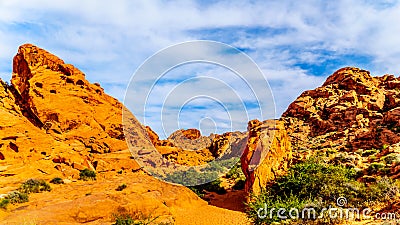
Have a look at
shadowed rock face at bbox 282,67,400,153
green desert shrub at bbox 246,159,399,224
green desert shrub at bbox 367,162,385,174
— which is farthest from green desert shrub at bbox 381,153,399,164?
shadowed rock face at bbox 282,67,400,153

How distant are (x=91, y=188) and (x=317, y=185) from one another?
14461 millimetres

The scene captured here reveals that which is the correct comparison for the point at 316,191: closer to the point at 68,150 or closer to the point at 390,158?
the point at 390,158

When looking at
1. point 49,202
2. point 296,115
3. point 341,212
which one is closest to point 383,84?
point 296,115

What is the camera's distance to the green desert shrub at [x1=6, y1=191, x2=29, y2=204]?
16.4 meters

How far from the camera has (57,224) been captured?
42.3 ft

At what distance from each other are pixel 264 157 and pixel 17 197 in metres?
14.9

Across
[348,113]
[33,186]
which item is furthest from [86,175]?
[348,113]

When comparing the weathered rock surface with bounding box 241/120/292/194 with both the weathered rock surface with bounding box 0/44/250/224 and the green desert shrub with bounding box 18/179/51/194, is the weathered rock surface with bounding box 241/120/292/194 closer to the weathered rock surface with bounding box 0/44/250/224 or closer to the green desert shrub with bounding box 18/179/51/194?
the weathered rock surface with bounding box 0/44/250/224

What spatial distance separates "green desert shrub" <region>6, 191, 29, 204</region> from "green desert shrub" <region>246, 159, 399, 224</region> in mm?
12874

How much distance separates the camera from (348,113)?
3512 centimetres

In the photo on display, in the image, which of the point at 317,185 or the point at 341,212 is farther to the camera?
the point at 317,185

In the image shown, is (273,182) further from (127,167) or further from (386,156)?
(127,167)

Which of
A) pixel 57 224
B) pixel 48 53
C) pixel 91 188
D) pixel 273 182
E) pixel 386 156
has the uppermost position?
pixel 48 53

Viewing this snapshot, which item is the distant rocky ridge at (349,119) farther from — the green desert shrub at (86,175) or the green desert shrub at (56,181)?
the green desert shrub at (56,181)
